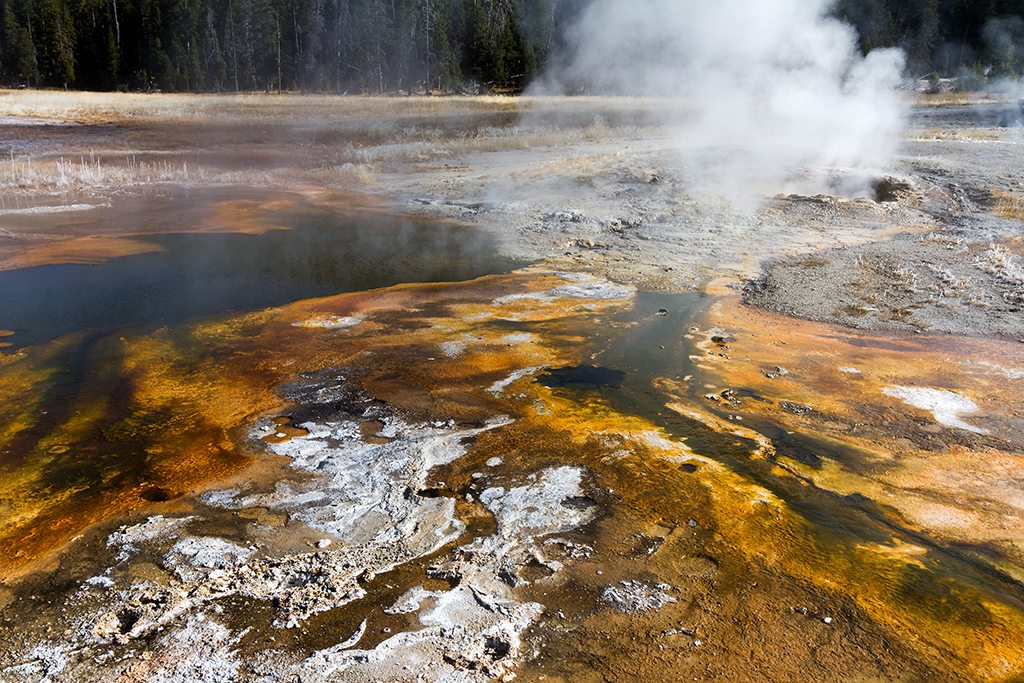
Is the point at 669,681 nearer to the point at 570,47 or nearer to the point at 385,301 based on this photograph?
the point at 385,301

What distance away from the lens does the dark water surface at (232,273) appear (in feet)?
18.9

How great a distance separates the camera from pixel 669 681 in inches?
83.7

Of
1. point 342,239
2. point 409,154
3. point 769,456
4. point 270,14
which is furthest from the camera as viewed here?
point 270,14

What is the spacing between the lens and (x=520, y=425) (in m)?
3.88

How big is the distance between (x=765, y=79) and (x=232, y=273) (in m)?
12.1

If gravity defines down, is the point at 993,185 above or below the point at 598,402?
above

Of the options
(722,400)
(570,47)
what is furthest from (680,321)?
(570,47)

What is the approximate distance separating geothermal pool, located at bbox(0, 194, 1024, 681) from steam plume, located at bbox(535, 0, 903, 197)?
7531 mm

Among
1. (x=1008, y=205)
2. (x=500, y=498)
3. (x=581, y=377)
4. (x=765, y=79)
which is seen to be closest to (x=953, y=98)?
(x=765, y=79)

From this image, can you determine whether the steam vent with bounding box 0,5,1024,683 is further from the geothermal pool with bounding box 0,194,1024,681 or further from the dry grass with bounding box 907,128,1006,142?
the dry grass with bounding box 907,128,1006,142

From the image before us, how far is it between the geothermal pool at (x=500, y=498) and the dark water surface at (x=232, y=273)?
13cm

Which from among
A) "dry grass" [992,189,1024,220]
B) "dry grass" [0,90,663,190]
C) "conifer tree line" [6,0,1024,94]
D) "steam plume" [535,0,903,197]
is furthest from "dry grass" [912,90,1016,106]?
"dry grass" [992,189,1024,220]

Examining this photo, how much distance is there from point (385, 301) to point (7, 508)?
3.49m

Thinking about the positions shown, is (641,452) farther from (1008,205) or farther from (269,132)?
(269,132)
